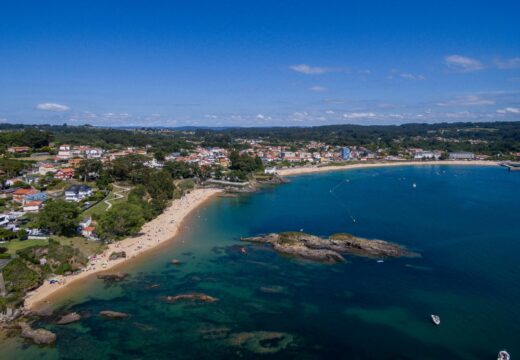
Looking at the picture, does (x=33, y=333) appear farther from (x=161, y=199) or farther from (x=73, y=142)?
(x=73, y=142)

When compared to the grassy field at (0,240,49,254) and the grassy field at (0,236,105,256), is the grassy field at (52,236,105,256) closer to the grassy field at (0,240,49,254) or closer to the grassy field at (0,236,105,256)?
→ the grassy field at (0,236,105,256)

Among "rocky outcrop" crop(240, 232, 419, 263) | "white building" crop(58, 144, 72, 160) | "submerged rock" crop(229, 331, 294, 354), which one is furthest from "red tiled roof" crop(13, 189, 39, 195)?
"submerged rock" crop(229, 331, 294, 354)

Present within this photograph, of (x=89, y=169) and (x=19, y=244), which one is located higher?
(x=89, y=169)

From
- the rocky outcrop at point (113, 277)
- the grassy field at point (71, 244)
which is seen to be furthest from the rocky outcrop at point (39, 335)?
the grassy field at point (71, 244)

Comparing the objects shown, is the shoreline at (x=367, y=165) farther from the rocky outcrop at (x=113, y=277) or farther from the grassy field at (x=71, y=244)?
the rocky outcrop at (x=113, y=277)

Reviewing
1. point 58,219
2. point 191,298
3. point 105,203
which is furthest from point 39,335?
point 105,203

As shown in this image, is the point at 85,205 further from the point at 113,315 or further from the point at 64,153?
the point at 64,153
